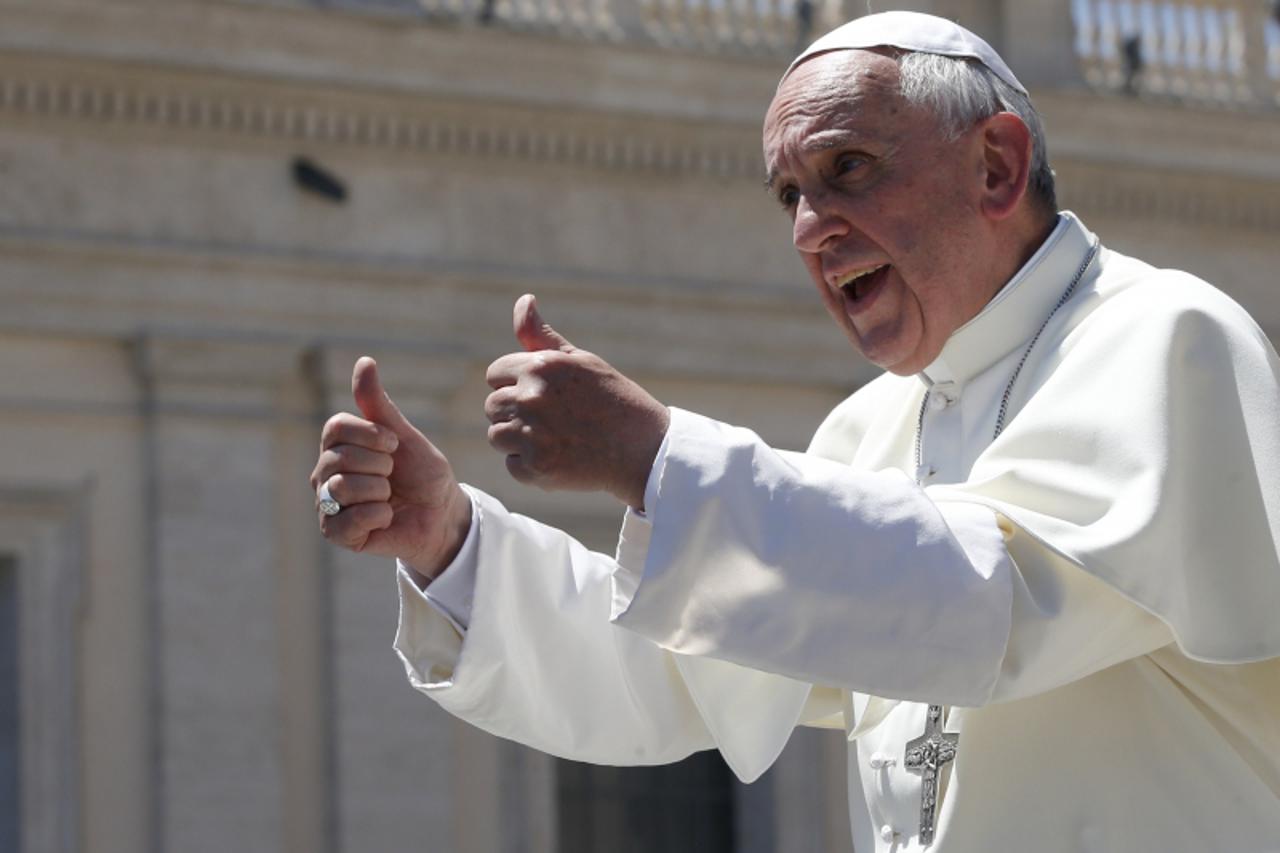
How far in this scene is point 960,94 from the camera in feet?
9.86

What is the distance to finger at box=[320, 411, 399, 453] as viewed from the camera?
2.93 meters

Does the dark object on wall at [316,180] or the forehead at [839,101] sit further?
the dark object on wall at [316,180]

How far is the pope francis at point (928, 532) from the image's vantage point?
2.63 meters

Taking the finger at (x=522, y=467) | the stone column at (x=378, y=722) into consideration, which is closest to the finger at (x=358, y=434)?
the finger at (x=522, y=467)

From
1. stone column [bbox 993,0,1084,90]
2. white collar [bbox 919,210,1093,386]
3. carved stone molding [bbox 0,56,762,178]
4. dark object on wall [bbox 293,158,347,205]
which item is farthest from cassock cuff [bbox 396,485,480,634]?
stone column [bbox 993,0,1084,90]

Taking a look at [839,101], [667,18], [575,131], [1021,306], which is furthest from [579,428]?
[667,18]

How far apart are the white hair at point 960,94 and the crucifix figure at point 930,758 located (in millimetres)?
552

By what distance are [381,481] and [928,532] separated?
596mm

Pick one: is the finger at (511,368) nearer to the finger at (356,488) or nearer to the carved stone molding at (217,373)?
the finger at (356,488)

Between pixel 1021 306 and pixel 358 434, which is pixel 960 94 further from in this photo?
pixel 358 434

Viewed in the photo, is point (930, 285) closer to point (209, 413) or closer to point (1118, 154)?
point (209, 413)

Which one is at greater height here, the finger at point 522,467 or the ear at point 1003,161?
the ear at point 1003,161

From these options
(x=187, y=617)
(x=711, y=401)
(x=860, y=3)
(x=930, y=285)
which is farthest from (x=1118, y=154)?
(x=930, y=285)

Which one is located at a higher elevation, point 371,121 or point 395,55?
point 395,55
